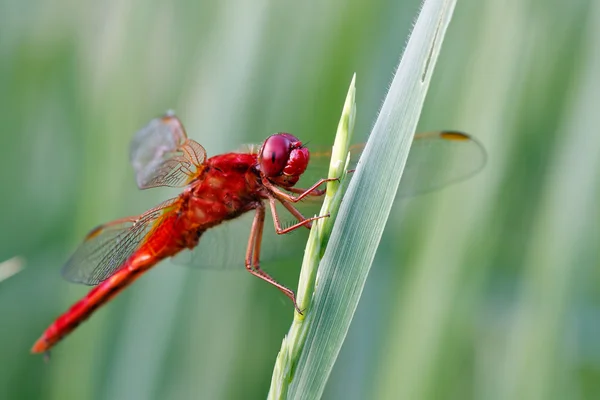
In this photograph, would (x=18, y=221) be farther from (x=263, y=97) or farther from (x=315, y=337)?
(x=315, y=337)

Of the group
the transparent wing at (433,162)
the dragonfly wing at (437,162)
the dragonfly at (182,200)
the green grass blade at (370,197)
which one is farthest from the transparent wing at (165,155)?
the green grass blade at (370,197)

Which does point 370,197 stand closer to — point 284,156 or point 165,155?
point 284,156

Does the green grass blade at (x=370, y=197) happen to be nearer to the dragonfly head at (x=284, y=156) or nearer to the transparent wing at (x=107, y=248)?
the dragonfly head at (x=284, y=156)

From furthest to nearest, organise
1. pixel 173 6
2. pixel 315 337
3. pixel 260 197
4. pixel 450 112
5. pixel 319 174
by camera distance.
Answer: pixel 173 6 → pixel 450 112 → pixel 319 174 → pixel 260 197 → pixel 315 337

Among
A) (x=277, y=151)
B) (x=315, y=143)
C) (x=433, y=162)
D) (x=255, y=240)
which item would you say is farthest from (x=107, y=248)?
(x=433, y=162)

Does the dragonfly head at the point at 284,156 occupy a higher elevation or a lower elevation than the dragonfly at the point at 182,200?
higher

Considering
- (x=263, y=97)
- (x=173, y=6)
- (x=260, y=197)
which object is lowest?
(x=260, y=197)

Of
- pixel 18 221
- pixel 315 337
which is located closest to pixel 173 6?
pixel 18 221
